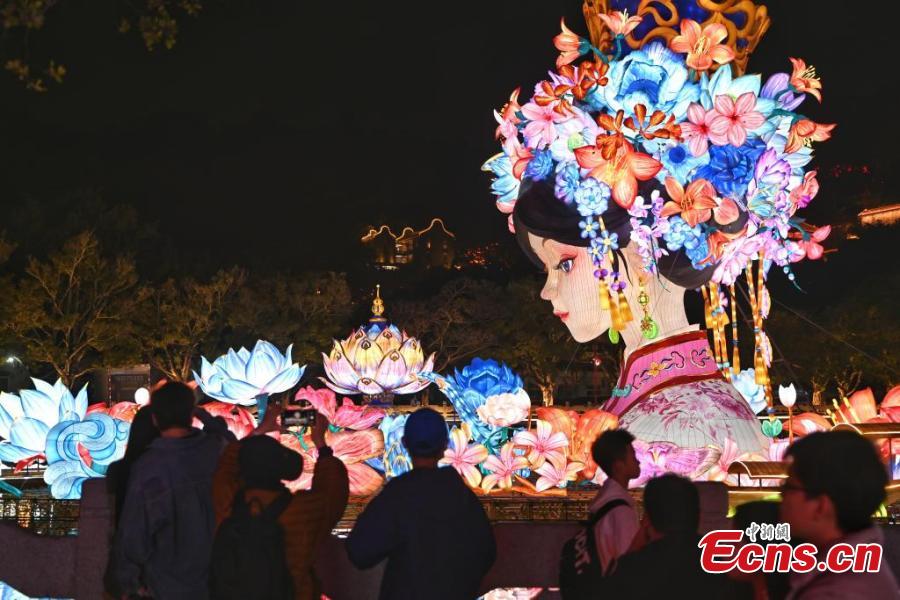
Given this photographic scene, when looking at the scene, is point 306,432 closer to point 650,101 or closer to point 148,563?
point 650,101

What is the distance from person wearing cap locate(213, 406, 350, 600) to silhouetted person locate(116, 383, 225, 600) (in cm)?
13

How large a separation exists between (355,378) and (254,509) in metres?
8.70

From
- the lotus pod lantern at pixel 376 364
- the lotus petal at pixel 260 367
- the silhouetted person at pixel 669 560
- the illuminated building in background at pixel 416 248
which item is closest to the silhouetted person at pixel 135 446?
the silhouetted person at pixel 669 560

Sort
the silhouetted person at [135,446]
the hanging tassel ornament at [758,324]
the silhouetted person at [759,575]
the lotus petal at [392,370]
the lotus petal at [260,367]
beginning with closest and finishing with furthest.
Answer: the silhouetted person at [759,575], the silhouetted person at [135,446], the hanging tassel ornament at [758,324], the lotus petal at [260,367], the lotus petal at [392,370]

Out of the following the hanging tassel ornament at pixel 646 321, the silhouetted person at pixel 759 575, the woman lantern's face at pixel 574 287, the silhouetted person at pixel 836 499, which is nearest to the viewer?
the silhouetted person at pixel 836 499

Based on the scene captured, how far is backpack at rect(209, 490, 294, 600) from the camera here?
153 inches

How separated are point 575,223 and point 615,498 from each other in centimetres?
651

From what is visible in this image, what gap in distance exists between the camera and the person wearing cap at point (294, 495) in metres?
3.90

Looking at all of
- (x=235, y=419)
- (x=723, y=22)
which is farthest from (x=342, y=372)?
(x=723, y=22)

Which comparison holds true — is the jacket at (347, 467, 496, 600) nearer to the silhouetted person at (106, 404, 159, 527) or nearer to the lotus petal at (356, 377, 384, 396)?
the silhouetted person at (106, 404, 159, 527)

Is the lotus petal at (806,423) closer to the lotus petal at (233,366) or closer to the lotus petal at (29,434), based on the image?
the lotus petal at (233,366)

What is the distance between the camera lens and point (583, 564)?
146 inches

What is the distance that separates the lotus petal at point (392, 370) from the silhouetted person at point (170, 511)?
8.10 metres

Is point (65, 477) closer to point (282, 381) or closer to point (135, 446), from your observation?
point (282, 381)
